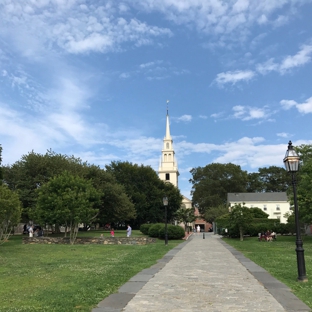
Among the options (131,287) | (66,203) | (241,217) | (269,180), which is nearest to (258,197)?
(269,180)

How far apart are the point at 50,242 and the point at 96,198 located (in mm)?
5942

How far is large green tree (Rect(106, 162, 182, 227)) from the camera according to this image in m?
63.4

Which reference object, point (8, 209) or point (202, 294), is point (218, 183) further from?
point (202, 294)

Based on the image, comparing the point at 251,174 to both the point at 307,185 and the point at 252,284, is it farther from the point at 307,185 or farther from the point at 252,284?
the point at 252,284

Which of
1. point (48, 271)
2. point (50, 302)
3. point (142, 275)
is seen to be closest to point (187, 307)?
point (50, 302)

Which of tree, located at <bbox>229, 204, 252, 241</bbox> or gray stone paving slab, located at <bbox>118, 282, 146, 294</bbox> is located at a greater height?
tree, located at <bbox>229, 204, 252, 241</bbox>

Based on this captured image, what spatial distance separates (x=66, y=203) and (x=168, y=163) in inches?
2833

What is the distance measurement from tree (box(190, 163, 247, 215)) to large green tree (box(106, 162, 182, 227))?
78.6 feet

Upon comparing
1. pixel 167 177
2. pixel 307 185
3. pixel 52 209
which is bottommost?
pixel 52 209

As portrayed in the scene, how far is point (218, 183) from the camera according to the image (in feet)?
303

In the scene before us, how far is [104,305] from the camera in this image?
6.84m

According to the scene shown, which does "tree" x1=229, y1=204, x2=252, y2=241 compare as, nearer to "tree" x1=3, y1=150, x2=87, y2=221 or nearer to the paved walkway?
"tree" x1=3, y1=150, x2=87, y2=221

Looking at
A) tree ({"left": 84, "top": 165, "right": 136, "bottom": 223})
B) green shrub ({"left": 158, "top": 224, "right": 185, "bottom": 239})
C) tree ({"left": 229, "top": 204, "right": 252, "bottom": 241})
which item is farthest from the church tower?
green shrub ({"left": 158, "top": 224, "right": 185, "bottom": 239})

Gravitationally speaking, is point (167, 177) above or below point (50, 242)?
above
